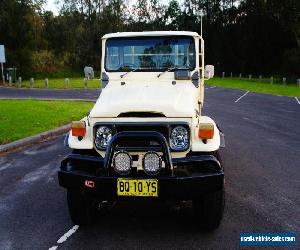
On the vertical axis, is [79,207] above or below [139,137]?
below

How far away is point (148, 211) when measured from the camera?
599 centimetres

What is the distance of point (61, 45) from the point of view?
54.2 metres

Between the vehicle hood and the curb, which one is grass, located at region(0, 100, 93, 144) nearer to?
the curb

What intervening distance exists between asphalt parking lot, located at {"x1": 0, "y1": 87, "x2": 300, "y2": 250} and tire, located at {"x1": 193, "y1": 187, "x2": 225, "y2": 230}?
12 centimetres

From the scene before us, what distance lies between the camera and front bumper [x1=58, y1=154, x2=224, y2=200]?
4777 mm

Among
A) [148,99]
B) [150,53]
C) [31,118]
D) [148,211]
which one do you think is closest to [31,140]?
[31,118]

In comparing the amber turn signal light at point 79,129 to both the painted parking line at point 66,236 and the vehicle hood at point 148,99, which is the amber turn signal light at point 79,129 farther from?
the painted parking line at point 66,236

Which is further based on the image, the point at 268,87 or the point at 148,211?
the point at 268,87

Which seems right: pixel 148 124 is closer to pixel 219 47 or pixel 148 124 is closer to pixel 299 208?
pixel 299 208

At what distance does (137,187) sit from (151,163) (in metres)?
0.32

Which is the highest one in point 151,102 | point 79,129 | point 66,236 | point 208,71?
point 208,71

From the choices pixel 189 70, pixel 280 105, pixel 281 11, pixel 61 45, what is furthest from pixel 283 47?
pixel 189 70

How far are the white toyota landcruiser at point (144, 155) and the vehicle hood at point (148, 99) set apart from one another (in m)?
0.01

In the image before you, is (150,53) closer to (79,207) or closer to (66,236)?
(79,207)
